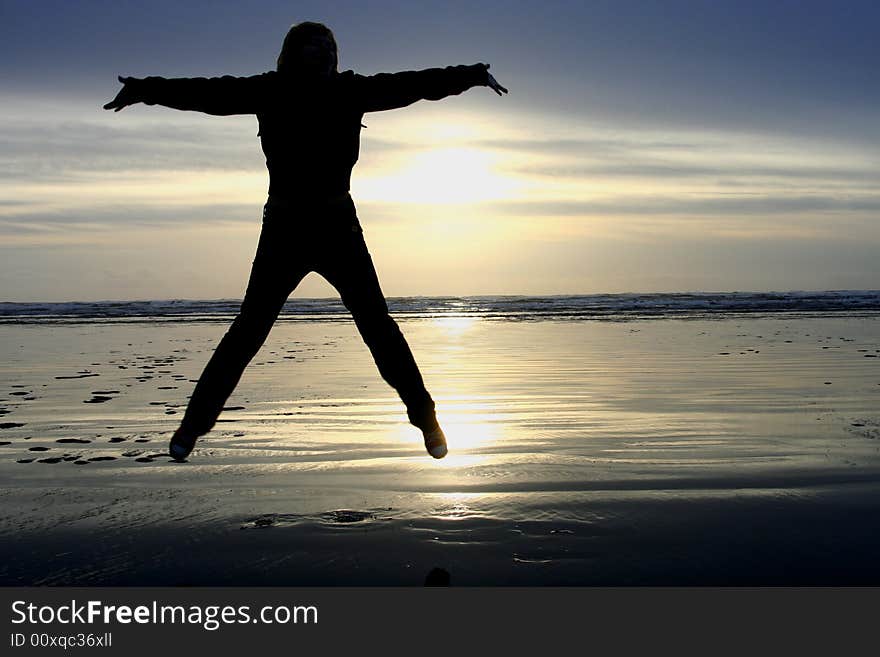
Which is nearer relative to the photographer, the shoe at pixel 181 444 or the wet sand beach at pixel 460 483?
the wet sand beach at pixel 460 483

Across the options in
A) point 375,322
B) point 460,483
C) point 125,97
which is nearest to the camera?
point 125,97

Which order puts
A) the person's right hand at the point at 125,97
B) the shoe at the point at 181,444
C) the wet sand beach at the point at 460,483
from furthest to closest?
the shoe at the point at 181,444 < the person's right hand at the point at 125,97 < the wet sand beach at the point at 460,483

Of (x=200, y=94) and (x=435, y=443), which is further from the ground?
(x=200, y=94)

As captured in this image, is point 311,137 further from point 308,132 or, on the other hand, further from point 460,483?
point 460,483

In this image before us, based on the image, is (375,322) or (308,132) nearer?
(308,132)

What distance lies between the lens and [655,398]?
9312 millimetres

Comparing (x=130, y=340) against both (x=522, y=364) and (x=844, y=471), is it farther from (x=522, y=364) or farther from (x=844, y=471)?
(x=844, y=471)

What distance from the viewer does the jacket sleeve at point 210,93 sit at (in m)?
4.69

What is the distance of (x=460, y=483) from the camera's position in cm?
540

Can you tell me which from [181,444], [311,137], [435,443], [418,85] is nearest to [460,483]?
[435,443]

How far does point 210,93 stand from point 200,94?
6 centimetres

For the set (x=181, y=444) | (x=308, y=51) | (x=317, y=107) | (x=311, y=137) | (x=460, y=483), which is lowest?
(x=460, y=483)

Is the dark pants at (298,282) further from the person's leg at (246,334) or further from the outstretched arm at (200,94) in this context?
the outstretched arm at (200,94)

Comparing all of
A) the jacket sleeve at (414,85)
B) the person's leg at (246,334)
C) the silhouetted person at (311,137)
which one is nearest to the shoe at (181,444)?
the person's leg at (246,334)
